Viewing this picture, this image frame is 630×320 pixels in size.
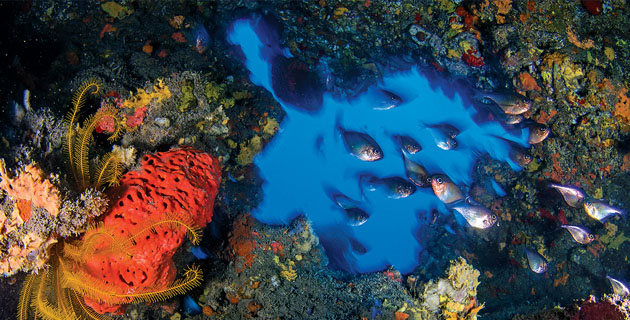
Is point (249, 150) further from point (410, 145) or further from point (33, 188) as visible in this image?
point (410, 145)

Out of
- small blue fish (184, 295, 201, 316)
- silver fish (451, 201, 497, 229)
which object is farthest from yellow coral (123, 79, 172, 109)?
silver fish (451, 201, 497, 229)

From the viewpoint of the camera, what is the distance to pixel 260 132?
207 inches

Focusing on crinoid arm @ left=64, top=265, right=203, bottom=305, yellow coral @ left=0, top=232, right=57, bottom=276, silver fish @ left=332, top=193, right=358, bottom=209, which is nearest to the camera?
yellow coral @ left=0, top=232, right=57, bottom=276

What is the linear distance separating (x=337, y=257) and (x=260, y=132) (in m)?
3.04

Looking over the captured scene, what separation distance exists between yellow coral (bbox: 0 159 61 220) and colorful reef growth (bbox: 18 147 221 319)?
41 cm

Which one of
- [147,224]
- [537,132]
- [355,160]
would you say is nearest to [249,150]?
[147,224]

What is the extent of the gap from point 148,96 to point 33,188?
1.65 m

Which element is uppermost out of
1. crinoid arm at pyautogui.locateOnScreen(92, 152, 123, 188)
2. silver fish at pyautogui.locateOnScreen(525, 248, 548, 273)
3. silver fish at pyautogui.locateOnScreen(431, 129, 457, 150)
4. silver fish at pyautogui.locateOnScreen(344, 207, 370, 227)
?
crinoid arm at pyautogui.locateOnScreen(92, 152, 123, 188)

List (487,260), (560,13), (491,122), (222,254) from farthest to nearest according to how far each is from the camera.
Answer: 1. (491,122)
2. (487,260)
3. (560,13)
4. (222,254)

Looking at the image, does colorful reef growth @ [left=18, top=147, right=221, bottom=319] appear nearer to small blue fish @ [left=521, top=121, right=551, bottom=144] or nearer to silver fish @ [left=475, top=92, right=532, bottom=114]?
silver fish @ [left=475, top=92, right=532, bottom=114]

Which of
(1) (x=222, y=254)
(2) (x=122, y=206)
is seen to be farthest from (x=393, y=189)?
(2) (x=122, y=206)

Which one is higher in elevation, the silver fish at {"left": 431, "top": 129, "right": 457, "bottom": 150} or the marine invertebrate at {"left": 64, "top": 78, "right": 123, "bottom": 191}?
the marine invertebrate at {"left": 64, "top": 78, "right": 123, "bottom": 191}

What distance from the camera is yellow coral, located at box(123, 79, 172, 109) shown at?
3.98m

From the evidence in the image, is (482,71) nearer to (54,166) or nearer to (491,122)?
(491,122)
